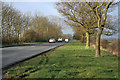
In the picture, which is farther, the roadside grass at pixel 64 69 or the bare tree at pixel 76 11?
the bare tree at pixel 76 11

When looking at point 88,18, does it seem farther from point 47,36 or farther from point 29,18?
point 47,36

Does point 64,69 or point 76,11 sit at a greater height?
point 76,11

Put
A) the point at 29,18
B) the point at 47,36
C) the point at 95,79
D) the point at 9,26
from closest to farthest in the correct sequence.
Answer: the point at 95,79
the point at 9,26
the point at 29,18
the point at 47,36

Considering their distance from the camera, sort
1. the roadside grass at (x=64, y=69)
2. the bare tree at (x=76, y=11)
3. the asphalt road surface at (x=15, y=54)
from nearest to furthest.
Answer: the roadside grass at (x=64, y=69) < the asphalt road surface at (x=15, y=54) < the bare tree at (x=76, y=11)

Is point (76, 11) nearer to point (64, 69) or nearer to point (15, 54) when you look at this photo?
point (15, 54)

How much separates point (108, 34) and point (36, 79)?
1791 cm

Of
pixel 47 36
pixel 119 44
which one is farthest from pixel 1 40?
pixel 47 36

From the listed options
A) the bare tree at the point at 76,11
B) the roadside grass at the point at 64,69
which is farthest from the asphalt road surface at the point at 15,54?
the bare tree at the point at 76,11

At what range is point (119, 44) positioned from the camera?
448 inches

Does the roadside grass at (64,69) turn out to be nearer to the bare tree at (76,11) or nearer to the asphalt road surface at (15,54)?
the asphalt road surface at (15,54)

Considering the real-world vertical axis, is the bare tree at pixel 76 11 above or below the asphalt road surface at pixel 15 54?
above

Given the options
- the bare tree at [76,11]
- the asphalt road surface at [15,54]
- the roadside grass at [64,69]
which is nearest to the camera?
the roadside grass at [64,69]

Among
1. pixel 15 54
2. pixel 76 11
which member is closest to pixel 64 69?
pixel 15 54

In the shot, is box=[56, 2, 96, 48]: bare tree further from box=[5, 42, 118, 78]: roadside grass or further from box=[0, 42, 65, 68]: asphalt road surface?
box=[5, 42, 118, 78]: roadside grass
